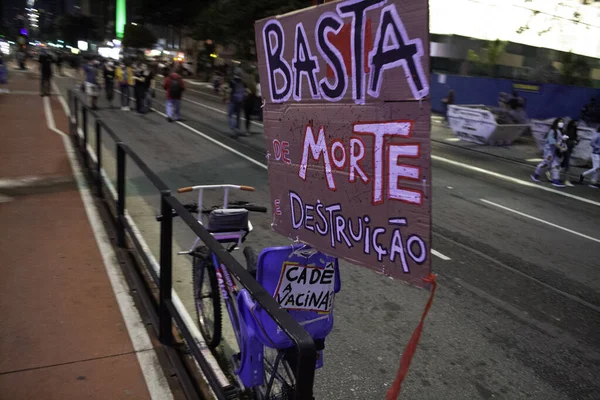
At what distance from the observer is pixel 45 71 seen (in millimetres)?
21203

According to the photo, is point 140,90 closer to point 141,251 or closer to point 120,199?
point 120,199

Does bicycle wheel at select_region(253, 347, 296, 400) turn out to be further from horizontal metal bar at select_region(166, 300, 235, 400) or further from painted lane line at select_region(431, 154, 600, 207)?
painted lane line at select_region(431, 154, 600, 207)

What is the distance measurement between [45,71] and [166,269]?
2120 centimetres

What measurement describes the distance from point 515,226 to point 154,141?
976cm

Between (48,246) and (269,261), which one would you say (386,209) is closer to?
(269,261)

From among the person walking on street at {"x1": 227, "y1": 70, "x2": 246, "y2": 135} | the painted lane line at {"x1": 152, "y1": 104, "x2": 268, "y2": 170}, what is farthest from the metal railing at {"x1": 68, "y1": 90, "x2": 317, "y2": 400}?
the person walking on street at {"x1": 227, "y1": 70, "x2": 246, "y2": 135}

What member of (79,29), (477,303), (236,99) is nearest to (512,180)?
(236,99)

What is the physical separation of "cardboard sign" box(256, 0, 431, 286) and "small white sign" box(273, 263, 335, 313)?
8.0 inches

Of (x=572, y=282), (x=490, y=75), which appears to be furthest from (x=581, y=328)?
(x=490, y=75)

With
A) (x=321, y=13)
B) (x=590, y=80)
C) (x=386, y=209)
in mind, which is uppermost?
(x=590, y=80)

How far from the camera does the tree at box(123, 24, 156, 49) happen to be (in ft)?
261

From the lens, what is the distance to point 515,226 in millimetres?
8406

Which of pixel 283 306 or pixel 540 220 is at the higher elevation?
pixel 283 306

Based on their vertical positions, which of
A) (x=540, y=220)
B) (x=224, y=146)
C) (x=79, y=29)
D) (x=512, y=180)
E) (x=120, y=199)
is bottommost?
(x=540, y=220)
